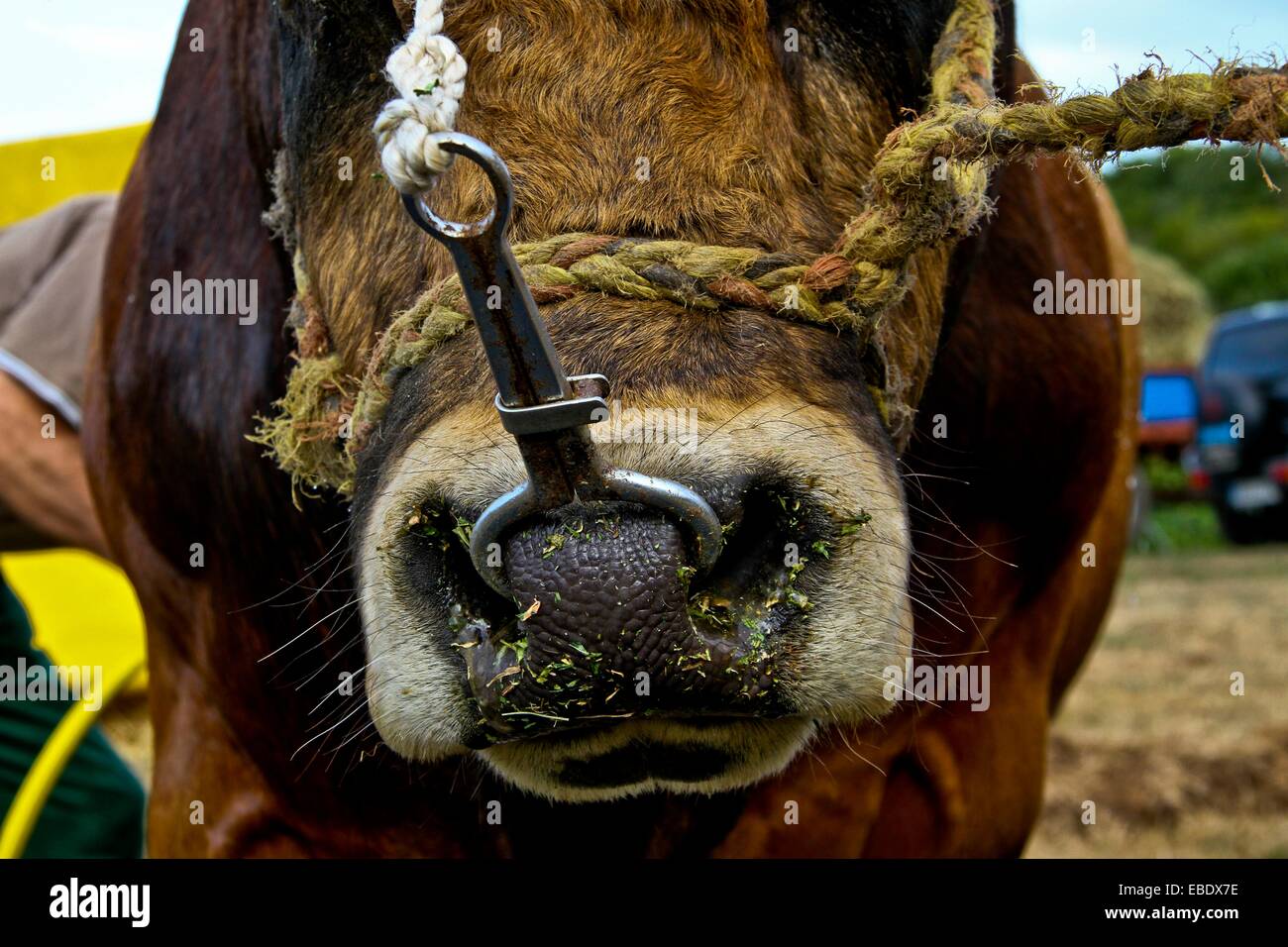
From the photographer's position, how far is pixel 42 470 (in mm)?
3898

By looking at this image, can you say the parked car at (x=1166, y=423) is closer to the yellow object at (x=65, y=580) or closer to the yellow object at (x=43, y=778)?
the yellow object at (x=65, y=580)

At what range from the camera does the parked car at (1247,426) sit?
12938 mm

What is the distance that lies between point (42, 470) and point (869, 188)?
2692 mm

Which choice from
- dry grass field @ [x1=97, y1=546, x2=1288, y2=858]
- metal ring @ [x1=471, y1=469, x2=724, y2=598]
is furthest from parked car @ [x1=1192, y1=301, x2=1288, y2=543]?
metal ring @ [x1=471, y1=469, x2=724, y2=598]

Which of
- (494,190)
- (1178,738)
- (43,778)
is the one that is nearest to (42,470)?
(43,778)

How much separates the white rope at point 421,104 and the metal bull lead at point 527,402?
3 cm

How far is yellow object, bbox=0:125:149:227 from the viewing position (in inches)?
244

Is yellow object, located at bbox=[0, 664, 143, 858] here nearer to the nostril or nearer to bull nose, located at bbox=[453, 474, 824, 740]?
bull nose, located at bbox=[453, 474, 824, 740]


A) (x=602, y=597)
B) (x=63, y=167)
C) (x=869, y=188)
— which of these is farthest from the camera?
(x=63, y=167)

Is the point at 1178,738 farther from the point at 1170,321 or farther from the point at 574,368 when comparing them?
the point at 1170,321

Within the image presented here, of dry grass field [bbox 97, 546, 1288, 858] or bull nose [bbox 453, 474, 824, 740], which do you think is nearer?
bull nose [bbox 453, 474, 824, 740]

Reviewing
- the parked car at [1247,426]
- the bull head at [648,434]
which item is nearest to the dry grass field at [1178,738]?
the parked car at [1247,426]

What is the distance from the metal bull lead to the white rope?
3 cm
